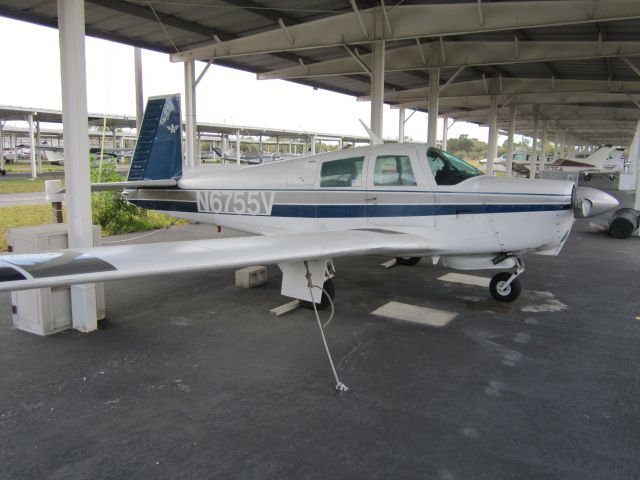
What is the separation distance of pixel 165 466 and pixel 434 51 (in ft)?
46.5

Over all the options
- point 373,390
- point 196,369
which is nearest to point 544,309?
point 373,390

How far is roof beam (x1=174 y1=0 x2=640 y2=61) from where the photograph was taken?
927cm

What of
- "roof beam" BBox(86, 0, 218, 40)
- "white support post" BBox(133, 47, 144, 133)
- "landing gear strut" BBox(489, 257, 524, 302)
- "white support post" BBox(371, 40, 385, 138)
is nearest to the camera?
"landing gear strut" BBox(489, 257, 524, 302)

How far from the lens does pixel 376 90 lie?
1184cm

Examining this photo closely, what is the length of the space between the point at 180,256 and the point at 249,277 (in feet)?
11.1

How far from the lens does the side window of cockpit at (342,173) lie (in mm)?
6727

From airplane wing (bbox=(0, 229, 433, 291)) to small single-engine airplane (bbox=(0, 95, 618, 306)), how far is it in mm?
16

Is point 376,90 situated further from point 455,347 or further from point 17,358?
point 17,358

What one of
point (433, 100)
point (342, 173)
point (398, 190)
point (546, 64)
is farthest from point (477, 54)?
point (398, 190)

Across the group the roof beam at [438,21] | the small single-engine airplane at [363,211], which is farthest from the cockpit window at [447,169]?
the roof beam at [438,21]

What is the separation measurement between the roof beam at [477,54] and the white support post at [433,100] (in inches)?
17.7

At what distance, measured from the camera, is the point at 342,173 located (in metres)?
6.86

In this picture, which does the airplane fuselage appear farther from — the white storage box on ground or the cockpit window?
the white storage box on ground

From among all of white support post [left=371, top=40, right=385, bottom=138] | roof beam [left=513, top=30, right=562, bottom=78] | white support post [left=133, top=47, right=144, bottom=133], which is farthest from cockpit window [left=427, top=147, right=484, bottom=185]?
white support post [left=133, top=47, right=144, bottom=133]
